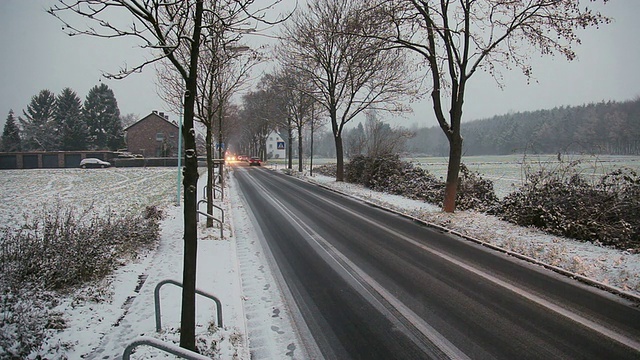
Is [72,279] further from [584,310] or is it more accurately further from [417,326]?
[584,310]

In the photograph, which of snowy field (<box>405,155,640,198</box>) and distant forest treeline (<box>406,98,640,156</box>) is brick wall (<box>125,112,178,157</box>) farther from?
snowy field (<box>405,155,640,198</box>)

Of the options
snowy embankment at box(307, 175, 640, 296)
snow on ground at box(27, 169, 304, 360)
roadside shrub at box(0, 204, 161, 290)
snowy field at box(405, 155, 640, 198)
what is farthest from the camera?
snowy field at box(405, 155, 640, 198)

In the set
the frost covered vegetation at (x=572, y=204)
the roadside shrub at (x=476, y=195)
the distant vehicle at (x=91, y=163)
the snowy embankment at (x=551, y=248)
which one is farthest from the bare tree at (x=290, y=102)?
the distant vehicle at (x=91, y=163)

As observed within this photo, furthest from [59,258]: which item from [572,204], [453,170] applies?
[572,204]

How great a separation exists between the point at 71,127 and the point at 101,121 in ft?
15.8

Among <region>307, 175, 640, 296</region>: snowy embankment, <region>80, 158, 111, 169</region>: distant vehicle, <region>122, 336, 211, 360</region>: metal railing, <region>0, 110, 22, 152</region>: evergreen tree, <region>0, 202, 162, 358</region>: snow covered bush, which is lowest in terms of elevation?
<region>307, 175, 640, 296</region>: snowy embankment

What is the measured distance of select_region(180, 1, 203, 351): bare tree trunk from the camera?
3607 mm

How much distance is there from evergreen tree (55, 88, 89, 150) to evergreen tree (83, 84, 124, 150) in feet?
4.48

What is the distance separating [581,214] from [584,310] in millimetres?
5206

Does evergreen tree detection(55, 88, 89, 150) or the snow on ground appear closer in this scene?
the snow on ground

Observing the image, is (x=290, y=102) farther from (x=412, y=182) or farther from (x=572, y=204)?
(x=572, y=204)

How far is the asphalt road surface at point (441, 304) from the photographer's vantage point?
3.96m

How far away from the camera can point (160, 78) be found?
41.8 feet

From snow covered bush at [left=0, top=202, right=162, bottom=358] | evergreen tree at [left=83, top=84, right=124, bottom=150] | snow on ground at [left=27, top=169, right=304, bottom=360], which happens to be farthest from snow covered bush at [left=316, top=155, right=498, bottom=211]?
evergreen tree at [left=83, top=84, right=124, bottom=150]
